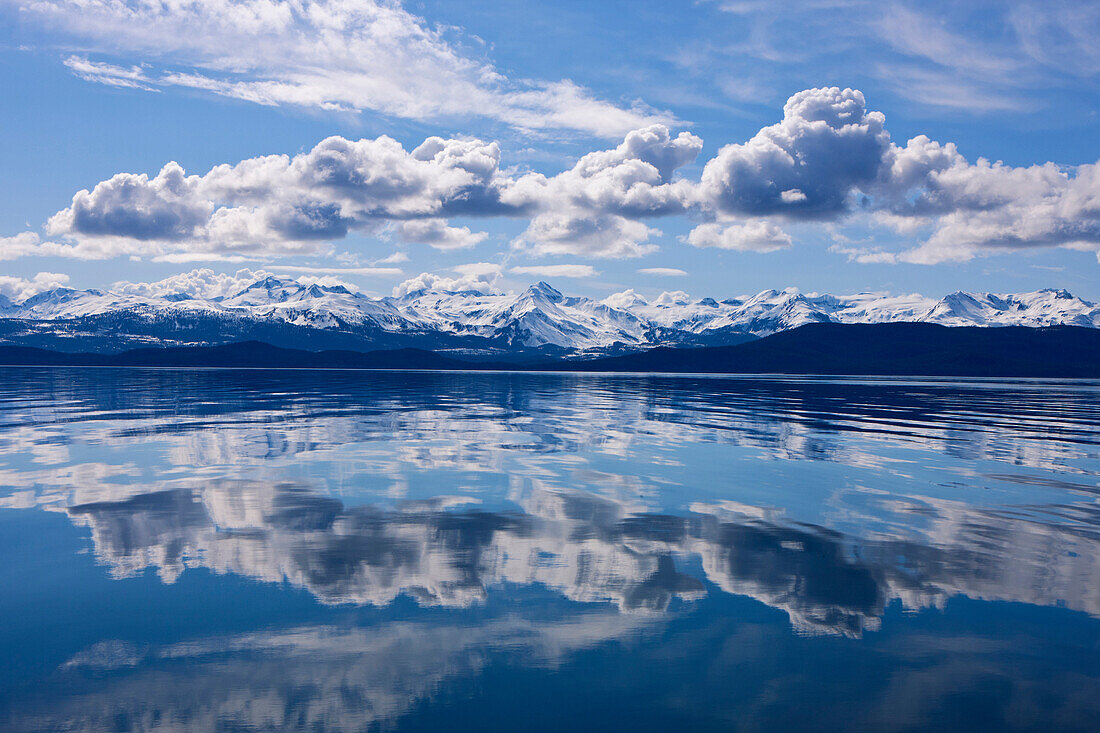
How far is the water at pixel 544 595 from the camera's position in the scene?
39.6 feet

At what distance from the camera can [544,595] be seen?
→ 17.1m

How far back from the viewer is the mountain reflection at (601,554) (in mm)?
17344

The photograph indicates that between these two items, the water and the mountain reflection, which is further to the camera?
the mountain reflection

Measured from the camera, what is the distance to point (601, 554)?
20.6 metres

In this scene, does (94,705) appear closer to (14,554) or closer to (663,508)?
(14,554)

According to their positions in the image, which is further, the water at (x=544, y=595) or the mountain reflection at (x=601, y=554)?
the mountain reflection at (x=601, y=554)

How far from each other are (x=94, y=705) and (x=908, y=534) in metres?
22.9

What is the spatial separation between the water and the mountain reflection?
0.12 meters

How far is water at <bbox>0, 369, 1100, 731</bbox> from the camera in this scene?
476 inches

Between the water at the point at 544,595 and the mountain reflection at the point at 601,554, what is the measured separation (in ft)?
0.38

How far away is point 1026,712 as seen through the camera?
11891 millimetres

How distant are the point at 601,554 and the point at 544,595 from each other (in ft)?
12.9

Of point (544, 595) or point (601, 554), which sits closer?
point (544, 595)

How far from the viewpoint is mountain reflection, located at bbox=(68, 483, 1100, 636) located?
17.3 m
